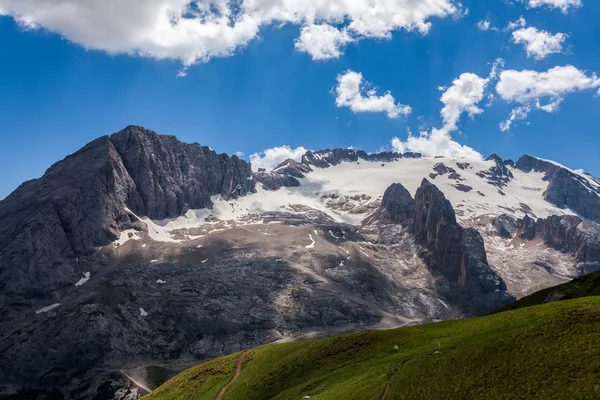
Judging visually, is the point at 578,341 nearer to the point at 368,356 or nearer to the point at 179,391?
the point at 368,356

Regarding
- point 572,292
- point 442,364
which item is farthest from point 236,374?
point 572,292

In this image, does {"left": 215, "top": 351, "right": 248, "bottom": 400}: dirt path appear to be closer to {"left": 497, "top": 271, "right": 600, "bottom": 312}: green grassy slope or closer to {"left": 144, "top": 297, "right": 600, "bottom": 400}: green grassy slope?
{"left": 144, "top": 297, "right": 600, "bottom": 400}: green grassy slope

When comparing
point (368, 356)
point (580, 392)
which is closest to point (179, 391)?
point (368, 356)

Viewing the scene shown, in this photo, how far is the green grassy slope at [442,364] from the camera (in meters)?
36.0

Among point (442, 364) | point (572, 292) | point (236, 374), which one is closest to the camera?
point (442, 364)

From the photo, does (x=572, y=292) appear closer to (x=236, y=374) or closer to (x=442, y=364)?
(x=442, y=364)

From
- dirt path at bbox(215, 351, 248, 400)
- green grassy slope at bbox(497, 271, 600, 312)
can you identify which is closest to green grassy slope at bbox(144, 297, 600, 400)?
dirt path at bbox(215, 351, 248, 400)

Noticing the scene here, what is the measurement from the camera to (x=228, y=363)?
7844 cm

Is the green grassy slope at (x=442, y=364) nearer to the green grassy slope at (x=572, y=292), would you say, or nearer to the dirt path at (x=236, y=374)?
the dirt path at (x=236, y=374)

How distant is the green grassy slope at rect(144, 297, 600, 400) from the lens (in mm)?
36031

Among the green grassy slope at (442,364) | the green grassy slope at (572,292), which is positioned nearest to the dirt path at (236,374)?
the green grassy slope at (442,364)

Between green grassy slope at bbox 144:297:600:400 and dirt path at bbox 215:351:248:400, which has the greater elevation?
green grassy slope at bbox 144:297:600:400

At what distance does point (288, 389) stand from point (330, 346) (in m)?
10.5

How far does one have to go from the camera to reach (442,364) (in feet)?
143
